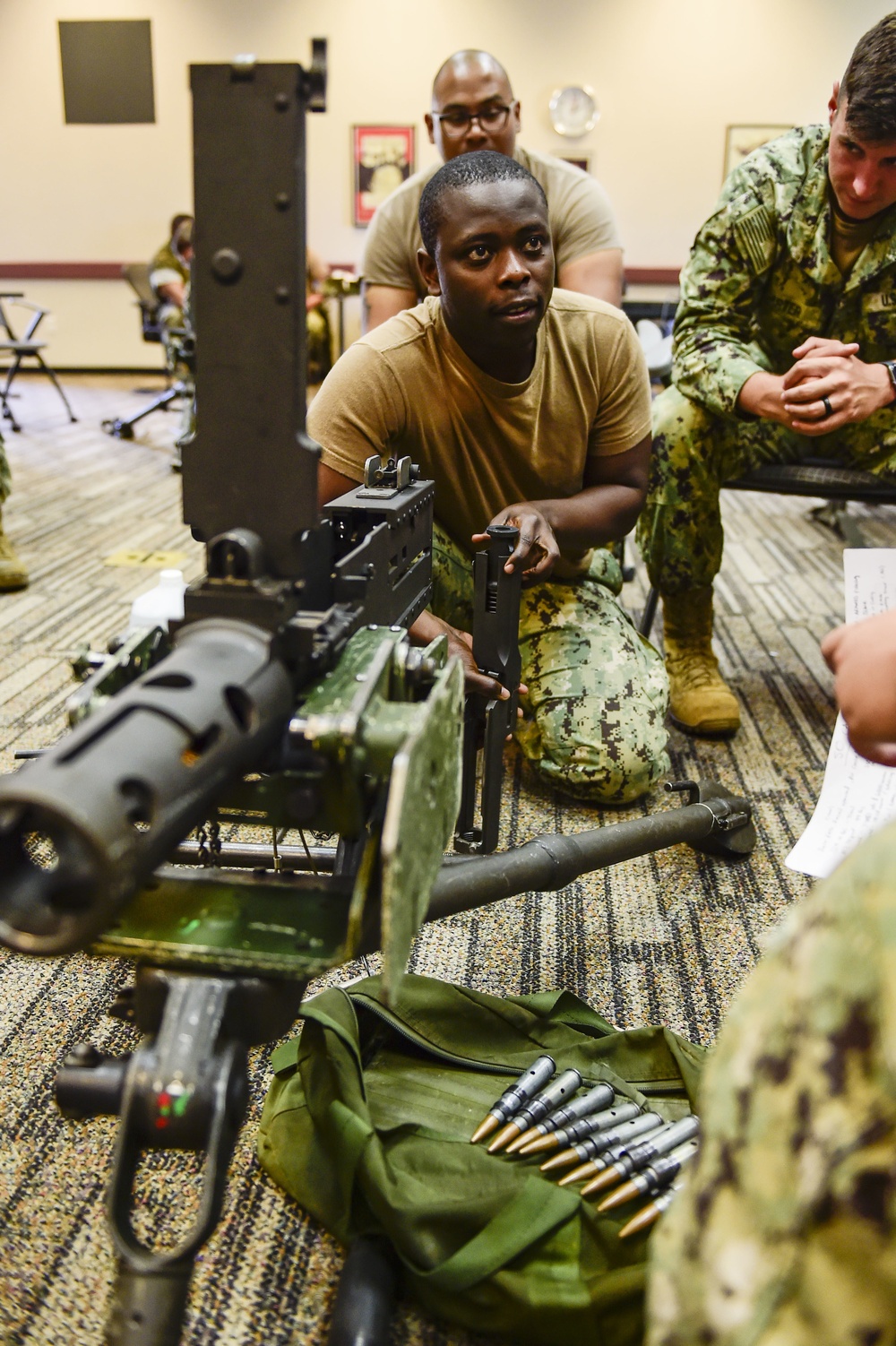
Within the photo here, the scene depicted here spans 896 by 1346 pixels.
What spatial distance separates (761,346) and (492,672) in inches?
43.8

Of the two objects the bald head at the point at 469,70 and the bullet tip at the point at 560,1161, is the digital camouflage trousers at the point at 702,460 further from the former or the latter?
the bullet tip at the point at 560,1161

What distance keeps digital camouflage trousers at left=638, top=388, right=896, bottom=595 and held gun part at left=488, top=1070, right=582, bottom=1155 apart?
4.26ft

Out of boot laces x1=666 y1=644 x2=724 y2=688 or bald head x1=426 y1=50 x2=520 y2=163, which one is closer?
boot laces x1=666 y1=644 x2=724 y2=688

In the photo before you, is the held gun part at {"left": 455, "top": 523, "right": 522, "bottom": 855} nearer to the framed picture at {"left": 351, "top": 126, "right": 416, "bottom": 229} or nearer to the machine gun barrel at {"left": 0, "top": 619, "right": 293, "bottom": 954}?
the machine gun barrel at {"left": 0, "top": 619, "right": 293, "bottom": 954}

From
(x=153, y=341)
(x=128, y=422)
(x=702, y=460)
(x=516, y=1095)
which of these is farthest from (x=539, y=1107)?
(x=153, y=341)

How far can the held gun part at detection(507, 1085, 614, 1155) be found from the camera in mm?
960

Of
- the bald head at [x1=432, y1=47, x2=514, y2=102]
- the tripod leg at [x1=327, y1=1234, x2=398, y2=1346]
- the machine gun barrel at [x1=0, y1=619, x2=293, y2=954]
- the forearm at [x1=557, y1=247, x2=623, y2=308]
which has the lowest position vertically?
the tripod leg at [x1=327, y1=1234, x2=398, y2=1346]

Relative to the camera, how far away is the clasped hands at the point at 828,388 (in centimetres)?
180

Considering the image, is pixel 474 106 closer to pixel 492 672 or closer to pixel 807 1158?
pixel 492 672

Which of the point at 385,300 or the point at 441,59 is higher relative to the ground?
the point at 441,59

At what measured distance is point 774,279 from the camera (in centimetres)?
206

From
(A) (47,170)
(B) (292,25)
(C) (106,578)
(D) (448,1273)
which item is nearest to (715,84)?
(B) (292,25)

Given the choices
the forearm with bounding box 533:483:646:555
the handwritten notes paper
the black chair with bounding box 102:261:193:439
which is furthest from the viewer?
the black chair with bounding box 102:261:193:439

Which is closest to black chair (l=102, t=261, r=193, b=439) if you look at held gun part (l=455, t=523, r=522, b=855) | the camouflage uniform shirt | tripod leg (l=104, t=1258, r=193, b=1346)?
the camouflage uniform shirt
